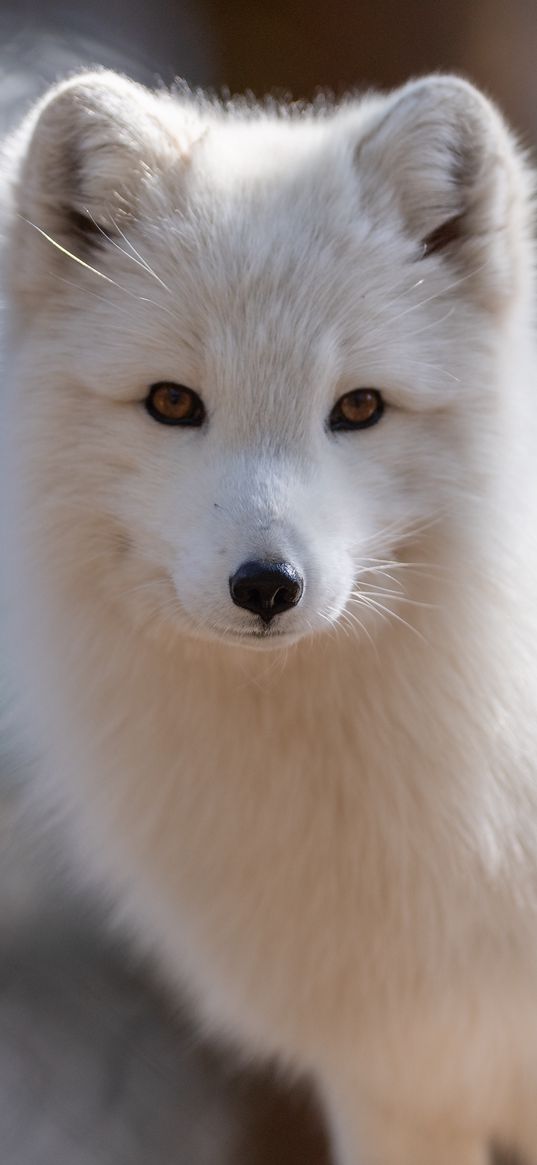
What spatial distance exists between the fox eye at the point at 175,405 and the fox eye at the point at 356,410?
97 millimetres

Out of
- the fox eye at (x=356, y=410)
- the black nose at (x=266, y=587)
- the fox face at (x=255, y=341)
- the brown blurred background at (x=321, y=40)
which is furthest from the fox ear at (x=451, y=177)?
the brown blurred background at (x=321, y=40)

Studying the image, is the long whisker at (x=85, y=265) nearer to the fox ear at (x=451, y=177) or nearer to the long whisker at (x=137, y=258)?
the long whisker at (x=137, y=258)

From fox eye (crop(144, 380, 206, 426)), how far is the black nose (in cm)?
16

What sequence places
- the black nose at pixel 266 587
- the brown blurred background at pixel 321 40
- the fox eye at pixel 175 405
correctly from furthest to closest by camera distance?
the brown blurred background at pixel 321 40 → the fox eye at pixel 175 405 → the black nose at pixel 266 587

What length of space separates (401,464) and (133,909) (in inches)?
20.9

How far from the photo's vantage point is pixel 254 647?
83 cm

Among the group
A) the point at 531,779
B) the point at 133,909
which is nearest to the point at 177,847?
the point at 133,909

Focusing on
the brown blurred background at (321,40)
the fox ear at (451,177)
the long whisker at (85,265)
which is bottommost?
the long whisker at (85,265)

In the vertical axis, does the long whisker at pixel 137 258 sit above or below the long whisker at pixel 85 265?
above

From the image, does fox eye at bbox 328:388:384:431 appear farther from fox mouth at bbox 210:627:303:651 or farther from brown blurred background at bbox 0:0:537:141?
brown blurred background at bbox 0:0:537:141

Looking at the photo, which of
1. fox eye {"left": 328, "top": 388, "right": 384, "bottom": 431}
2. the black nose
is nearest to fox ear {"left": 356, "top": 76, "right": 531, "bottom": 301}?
fox eye {"left": 328, "top": 388, "right": 384, "bottom": 431}

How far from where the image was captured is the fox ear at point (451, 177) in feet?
2.91

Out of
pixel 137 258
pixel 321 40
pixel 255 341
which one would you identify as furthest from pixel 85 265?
pixel 321 40

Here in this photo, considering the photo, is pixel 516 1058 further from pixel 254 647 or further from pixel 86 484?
pixel 86 484
